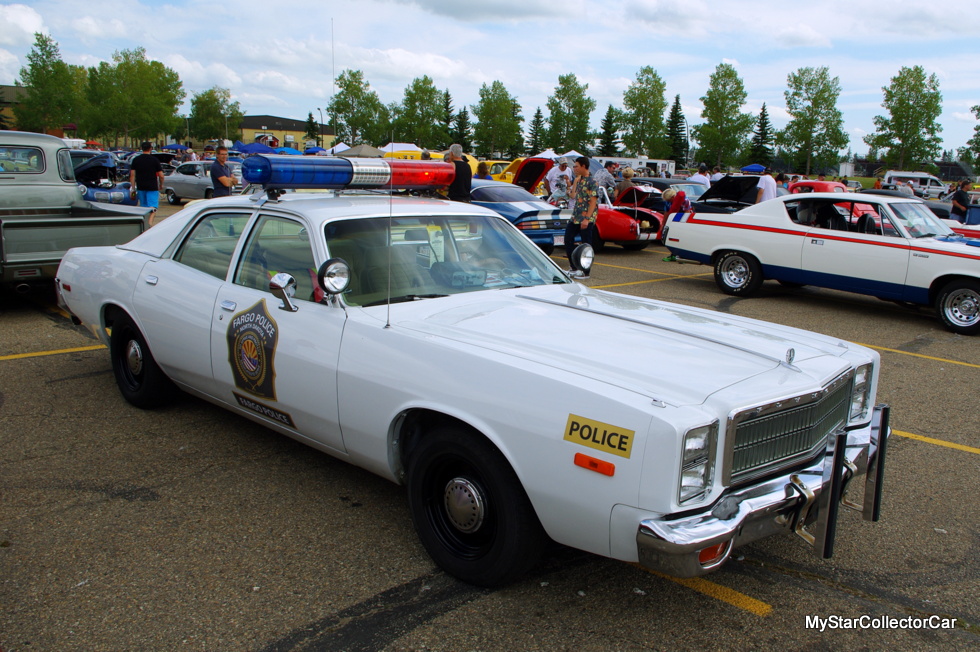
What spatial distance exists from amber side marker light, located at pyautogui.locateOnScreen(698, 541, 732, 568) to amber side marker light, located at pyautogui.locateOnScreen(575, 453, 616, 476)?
390 mm

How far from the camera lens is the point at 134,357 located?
493 cm

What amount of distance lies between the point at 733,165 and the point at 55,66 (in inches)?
2551

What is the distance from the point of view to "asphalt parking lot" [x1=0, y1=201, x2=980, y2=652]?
2.75 meters

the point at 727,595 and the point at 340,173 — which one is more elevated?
the point at 340,173

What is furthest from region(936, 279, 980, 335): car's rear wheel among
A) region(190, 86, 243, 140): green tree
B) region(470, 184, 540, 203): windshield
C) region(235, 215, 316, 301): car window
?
region(190, 86, 243, 140): green tree

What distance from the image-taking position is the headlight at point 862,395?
11.2ft

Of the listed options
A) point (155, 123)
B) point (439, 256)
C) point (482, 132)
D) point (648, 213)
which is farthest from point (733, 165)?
point (439, 256)

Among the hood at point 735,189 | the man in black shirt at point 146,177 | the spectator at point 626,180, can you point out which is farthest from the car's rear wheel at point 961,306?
the man in black shirt at point 146,177

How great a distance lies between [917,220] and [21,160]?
11239 millimetres

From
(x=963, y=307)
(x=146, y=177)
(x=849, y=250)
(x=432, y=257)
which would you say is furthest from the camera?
(x=146, y=177)

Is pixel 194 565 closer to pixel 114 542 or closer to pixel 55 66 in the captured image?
pixel 114 542

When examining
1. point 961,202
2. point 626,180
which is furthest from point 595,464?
point 961,202

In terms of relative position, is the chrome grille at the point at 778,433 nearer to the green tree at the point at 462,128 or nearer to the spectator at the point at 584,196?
the spectator at the point at 584,196

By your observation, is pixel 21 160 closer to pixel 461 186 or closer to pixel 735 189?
pixel 461 186
